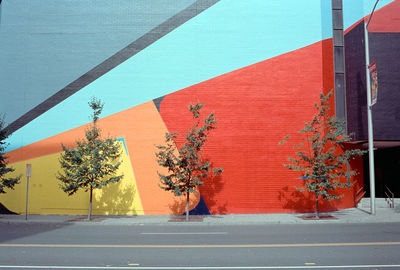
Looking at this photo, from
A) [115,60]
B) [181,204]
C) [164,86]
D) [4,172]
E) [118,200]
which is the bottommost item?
[181,204]

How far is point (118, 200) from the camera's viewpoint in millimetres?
18484

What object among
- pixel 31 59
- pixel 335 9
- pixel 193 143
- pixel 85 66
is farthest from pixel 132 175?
pixel 335 9

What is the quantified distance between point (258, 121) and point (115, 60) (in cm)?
901

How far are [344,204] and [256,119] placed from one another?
23.6 ft

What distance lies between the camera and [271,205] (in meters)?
18.2

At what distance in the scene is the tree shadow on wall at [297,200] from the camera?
60.2 feet

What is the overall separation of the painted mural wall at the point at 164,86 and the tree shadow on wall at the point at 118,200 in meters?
0.06

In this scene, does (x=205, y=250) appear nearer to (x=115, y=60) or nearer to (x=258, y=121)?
(x=258, y=121)

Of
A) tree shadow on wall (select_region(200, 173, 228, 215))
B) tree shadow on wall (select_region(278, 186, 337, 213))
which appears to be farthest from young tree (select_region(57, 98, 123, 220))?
tree shadow on wall (select_region(278, 186, 337, 213))

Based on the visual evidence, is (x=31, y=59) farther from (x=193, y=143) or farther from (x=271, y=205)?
(x=271, y=205)

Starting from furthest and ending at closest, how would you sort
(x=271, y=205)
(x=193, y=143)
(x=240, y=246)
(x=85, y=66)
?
(x=85, y=66) < (x=271, y=205) < (x=193, y=143) < (x=240, y=246)

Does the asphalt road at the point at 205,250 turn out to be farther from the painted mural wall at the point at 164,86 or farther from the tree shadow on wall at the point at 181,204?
the painted mural wall at the point at 164,86

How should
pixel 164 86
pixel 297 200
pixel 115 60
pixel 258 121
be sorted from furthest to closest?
pixel 115 60 → pixel 164 86 → pixel 258 121 → pixel 297 200

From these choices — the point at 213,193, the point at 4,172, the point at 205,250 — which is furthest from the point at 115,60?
the point at 205,250
